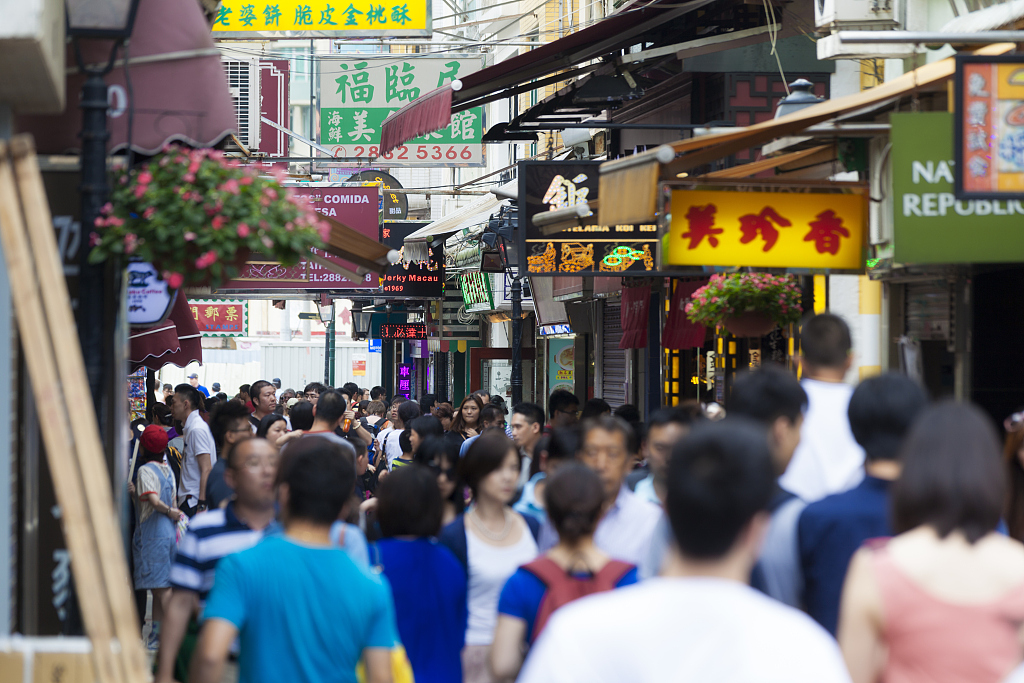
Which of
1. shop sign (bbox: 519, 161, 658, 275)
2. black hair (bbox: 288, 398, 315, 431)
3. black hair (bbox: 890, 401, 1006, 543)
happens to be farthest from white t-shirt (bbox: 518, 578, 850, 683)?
shop sign (bbox: 519, 161, 658, 275)

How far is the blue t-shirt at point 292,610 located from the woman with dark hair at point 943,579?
1.59 m

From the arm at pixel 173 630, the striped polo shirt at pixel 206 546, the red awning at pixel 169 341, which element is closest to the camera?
the arm at pixel 173 630

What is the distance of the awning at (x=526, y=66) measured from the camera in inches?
414

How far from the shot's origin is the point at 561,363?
73.3 ft

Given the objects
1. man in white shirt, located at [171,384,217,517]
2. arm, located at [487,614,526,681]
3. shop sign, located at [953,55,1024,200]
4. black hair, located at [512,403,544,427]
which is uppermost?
shop sign, located at [953,55,1024,200]

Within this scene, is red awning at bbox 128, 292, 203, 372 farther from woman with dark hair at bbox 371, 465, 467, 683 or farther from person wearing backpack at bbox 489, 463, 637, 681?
person wearing backpack at bbox 489, 463, 637, 681

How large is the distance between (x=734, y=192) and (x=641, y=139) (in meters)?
6.56

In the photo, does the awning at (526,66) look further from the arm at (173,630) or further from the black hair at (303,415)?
the arm at (173,630)

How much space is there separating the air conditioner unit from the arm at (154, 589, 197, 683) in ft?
29.4

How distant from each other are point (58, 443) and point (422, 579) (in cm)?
160

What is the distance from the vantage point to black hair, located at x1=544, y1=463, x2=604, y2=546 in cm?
429

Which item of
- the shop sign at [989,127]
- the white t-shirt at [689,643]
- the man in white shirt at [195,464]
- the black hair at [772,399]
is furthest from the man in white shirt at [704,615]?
the man in white shirt at [195,464]

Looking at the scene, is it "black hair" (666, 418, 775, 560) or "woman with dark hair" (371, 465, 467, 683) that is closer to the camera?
"black hair" (666, 418, 775, 560)

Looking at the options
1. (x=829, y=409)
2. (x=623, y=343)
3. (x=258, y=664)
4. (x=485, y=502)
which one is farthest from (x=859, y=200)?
(x=623, y=343)
